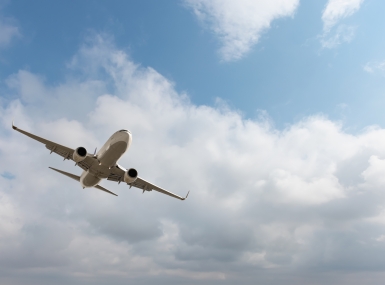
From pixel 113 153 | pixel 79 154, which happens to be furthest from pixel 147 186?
pixel 79 154

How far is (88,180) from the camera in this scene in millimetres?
47969

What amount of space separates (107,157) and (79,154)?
137 inches

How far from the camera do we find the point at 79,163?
152 ft

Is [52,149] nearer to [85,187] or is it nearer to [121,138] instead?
[85,187]

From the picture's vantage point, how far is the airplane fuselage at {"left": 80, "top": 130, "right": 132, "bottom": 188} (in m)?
39.6

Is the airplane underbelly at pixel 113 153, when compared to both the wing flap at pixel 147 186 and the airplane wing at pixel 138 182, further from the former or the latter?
the wing flap at pixel 147 186

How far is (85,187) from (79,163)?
6.04m

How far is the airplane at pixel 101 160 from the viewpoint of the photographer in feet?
132

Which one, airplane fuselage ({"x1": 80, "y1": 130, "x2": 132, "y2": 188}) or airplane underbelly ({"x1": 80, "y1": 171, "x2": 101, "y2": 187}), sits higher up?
airplane fuselage ({"x1": 80, "y1": 130, "x2": 132, "y2": 188})

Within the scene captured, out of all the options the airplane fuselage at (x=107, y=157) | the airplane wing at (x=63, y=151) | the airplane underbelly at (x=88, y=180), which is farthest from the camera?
the airplane underbelly at (x=88, y=180)

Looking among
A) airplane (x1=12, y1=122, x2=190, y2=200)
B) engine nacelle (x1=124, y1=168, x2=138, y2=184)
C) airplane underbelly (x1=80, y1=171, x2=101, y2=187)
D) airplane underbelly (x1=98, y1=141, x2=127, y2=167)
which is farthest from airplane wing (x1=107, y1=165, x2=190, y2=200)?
airplane underbelly (x1=98, y1=141, x2=127, y2=167)

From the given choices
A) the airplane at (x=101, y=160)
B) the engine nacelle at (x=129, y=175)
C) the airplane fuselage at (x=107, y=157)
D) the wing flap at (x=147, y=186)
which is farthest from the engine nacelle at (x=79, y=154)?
the wing flap at (x=147, y=186)

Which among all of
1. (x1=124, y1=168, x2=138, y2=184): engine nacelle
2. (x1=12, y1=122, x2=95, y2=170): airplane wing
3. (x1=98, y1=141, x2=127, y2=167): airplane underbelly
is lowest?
(x1=124, y1=168, x2=138, y2=184): engine nacelle

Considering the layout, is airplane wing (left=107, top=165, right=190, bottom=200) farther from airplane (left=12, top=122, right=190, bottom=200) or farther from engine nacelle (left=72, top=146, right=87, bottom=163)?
engine nacelle (left=72, top=146, right=87, bottom=163)
